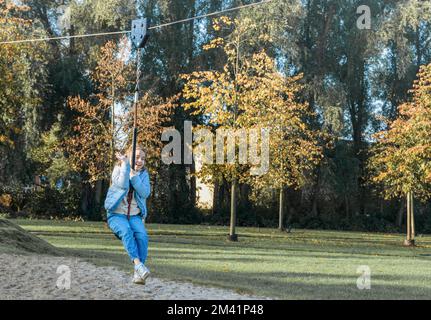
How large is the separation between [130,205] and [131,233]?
384 mm

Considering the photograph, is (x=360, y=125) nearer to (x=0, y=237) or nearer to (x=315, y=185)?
Result: (x=315, y=185)

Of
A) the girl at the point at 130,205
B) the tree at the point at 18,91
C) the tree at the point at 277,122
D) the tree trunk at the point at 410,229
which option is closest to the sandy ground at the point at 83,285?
the girl at the point at 130,205

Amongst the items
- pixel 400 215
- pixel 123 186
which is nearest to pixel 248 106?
pixel 123 186

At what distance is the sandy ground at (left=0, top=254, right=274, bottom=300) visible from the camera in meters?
9.44

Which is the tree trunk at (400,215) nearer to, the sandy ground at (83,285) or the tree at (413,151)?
the tree at (413,151)

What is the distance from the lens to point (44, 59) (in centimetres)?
3134

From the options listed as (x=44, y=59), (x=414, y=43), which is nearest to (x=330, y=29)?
(x=414, y=43)

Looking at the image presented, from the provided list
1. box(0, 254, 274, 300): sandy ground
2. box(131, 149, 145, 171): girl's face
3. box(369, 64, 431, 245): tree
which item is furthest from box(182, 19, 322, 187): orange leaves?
box(131, 149, 145, 171): girl's face

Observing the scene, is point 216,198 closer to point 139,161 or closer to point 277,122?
point 277,122

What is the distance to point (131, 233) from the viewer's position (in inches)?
367

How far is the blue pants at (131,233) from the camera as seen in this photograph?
9.25 metres

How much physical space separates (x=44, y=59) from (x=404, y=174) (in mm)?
16848

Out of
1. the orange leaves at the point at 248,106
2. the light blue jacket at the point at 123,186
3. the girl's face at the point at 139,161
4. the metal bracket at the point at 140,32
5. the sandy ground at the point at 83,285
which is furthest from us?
the orange leaves at the point at 248,106

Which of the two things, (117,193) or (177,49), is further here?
(177,49)
